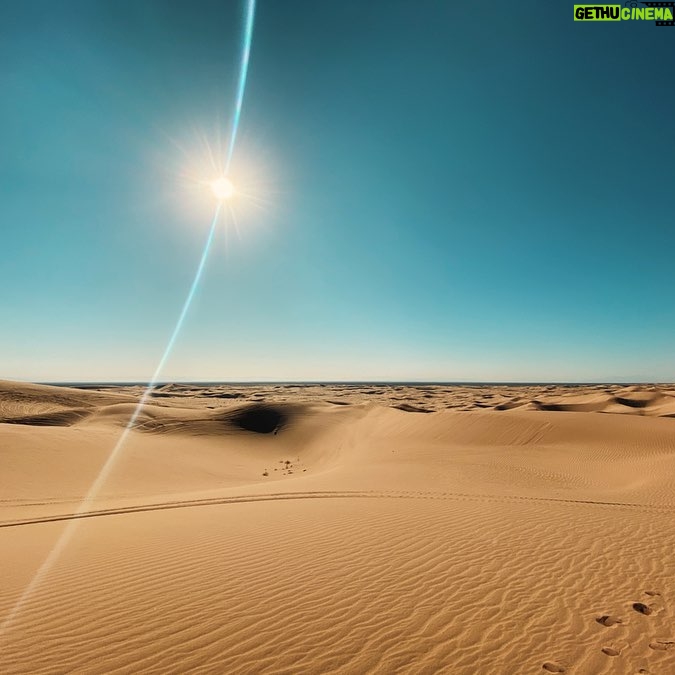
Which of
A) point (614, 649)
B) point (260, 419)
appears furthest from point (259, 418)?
point (614, 649)

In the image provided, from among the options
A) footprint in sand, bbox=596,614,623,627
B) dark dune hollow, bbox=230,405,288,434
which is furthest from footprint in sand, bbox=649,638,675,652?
dark dune hollow, bbox=230,405,288,434

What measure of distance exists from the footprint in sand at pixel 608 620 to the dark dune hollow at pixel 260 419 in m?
27.2

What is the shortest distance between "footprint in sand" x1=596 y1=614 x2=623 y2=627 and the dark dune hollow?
89.2 feet

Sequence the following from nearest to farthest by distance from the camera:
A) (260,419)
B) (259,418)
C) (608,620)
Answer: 1. (608,620)
2. (260,419)
3. (259,418)

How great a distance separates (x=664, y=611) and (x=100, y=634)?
729cm

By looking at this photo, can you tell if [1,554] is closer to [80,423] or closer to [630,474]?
[630,474]

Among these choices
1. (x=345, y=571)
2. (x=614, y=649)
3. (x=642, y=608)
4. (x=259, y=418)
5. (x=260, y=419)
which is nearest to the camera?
(x=614, y=649)

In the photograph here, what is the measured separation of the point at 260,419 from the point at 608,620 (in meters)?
29.5

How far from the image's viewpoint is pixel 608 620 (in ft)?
16.6

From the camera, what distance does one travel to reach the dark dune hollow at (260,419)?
31.1 m

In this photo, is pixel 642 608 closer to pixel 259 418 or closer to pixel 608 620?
pixel 608 620

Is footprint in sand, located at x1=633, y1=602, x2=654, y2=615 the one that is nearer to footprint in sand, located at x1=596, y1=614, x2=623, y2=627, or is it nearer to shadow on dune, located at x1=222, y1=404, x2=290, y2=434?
footprint in sand, located at x1=596, y1=614, x2=623, y2=627

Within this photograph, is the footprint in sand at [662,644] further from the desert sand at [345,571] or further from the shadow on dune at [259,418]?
the shadow on dune at [259,418]

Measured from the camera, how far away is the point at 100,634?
4.59 m
